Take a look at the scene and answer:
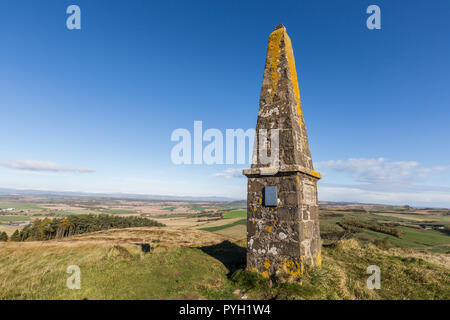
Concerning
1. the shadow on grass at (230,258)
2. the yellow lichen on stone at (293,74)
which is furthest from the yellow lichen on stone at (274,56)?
the shadow on grass at (230,258)

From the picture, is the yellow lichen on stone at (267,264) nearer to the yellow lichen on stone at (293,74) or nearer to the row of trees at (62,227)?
the yellow lichen on stone at (293,74)

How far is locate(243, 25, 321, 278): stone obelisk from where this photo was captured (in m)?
6.34

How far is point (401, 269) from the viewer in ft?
24.8

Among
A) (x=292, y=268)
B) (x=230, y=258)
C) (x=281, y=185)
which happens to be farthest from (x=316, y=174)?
(x=230, y=258)

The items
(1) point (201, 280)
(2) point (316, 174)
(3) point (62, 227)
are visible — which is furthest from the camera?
(3) point (62, 227)

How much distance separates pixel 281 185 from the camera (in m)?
→ 6.72

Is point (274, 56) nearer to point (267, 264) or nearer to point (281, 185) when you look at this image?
point (281, 185)

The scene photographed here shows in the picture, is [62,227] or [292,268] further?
[62,227]

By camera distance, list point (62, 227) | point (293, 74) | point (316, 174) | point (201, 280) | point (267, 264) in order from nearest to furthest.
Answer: point (201, 280) → point (267, 264) → point (316, 174) → point (293, 74) → point (62, 227)

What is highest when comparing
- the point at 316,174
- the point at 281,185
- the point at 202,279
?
the point at 316,174
